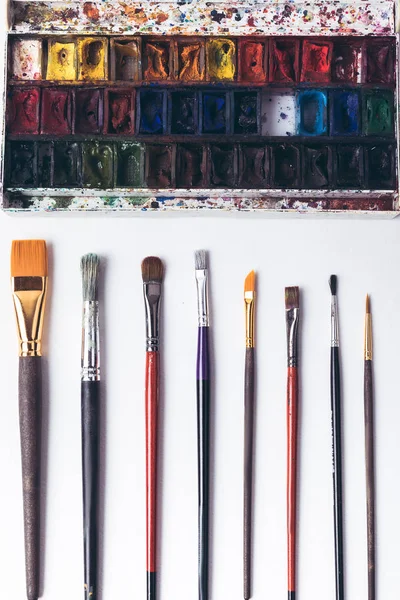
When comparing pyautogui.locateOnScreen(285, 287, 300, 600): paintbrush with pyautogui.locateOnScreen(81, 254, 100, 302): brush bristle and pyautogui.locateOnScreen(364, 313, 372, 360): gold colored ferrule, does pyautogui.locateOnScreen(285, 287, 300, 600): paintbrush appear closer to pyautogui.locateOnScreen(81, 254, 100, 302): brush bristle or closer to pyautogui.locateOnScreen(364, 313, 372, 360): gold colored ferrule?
pyautogui.locateOnScreen(364, 313, 372, 360): gold colored ferrule

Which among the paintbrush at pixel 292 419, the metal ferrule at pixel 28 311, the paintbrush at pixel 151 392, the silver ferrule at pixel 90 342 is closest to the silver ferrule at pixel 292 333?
the paintbrush at pixel 292 419

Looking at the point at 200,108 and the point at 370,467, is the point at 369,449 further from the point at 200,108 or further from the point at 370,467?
the point at 200,108

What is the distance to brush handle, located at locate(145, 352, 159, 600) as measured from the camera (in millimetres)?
1063

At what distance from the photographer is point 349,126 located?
1.13 meters

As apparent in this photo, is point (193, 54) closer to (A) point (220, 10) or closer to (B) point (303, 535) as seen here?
(A) point (220, 10)

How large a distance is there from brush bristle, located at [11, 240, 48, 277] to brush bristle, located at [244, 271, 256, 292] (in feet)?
1.18

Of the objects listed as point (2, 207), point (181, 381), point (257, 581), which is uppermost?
point (2, 207)

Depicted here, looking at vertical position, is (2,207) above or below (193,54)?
below

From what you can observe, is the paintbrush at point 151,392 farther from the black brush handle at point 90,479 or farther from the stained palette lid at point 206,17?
the stained palette lid at point 206,17

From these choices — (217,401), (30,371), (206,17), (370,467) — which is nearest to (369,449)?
(370,467)

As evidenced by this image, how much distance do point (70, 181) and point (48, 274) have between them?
175mm

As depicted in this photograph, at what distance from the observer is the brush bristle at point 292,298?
3.73 ft

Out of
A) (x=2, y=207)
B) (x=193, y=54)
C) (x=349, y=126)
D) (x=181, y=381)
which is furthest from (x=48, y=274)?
(x=349, y=126)

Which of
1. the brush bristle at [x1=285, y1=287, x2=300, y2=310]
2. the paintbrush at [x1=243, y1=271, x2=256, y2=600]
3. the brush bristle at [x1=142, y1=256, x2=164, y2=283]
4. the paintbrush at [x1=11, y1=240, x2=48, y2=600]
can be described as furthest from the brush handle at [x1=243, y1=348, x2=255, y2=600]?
the paintbrush at [x1=11, y1=240, x2=48, y2=600]
